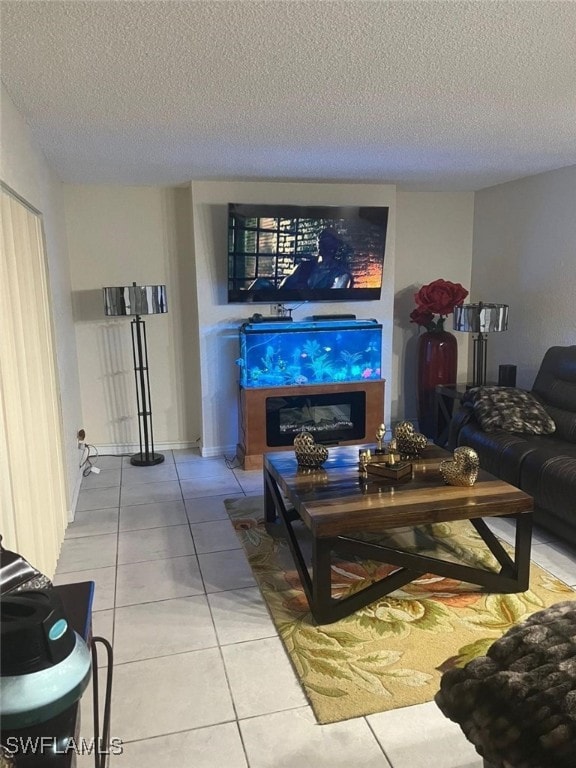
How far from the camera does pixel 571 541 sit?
2975 mm

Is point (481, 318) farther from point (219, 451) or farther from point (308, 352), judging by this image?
point (219, 451)

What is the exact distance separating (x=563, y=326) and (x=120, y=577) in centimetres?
358

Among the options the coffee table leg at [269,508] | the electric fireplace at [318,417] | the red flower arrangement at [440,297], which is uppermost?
the red flower arrangement at [440,297]

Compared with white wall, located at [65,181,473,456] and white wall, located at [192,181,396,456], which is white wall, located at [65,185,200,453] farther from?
white wall, located at [192,181,396,456]

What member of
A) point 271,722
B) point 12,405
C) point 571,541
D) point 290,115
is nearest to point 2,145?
point 12,405

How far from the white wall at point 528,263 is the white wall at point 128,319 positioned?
8.77ft

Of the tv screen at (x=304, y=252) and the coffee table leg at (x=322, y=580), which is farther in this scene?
the tv screen at (x=304, y=252)

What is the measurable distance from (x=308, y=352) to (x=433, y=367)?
3.80 ft

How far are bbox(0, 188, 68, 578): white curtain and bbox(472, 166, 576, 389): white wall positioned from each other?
3.62m

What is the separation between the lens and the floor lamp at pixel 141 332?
13.9 ft

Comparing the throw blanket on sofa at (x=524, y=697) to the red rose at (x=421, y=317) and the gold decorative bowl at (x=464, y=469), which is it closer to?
the gold decorative bowl at (x=464, y=469)

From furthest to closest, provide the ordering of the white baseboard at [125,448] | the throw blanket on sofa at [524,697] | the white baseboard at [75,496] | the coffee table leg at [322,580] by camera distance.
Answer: the white baseboard at [125,448] < the white baseboard at [75,496] < the coffee table leg at [322,580] < the throw blanket on sofa at [524,697]

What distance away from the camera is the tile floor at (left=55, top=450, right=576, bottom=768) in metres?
1.78

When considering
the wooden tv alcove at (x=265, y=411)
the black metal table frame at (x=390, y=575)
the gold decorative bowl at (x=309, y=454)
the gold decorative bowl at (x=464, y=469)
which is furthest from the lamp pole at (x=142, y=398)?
the gold decorative bowl at (x=464, y=469)
